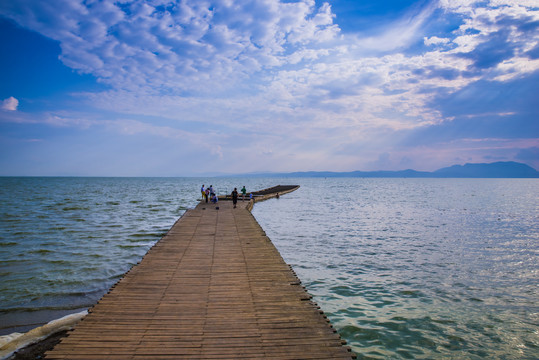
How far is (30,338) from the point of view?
7023mm

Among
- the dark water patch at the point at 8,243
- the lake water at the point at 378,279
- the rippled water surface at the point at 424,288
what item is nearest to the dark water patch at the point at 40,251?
the lake water at the point at 378,279

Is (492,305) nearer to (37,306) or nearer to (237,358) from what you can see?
(237,358)

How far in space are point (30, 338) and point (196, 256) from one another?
5.51 m

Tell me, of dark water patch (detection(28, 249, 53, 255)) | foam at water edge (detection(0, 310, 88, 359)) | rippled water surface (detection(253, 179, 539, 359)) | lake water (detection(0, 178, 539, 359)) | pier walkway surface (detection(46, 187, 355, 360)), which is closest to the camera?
pier walkway surface (detection(46, 187, 355, 360))

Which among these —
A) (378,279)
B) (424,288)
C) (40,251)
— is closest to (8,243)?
(40,251)

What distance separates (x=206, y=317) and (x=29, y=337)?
427 centimetres

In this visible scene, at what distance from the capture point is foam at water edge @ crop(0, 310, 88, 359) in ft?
21.5

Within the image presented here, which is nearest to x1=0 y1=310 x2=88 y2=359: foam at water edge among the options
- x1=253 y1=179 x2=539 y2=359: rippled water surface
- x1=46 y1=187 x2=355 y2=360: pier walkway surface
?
x1=46 y1=187 x2=355 y2=360: pier walkway surface

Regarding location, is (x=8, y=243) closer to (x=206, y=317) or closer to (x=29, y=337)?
(x=29, y=337)

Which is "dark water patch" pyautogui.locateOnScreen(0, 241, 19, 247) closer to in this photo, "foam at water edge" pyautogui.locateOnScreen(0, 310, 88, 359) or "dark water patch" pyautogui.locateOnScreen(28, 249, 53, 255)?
"dark water patch" pyautogui.locateOnScreen(28, 249, 53, 255)

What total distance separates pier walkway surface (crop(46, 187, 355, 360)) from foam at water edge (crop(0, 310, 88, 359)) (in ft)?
4.42

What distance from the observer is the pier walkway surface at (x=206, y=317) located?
524 cm

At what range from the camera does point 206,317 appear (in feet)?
21.3

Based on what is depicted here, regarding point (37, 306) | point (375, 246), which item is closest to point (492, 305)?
point (375, 246)
